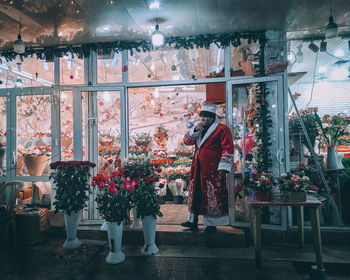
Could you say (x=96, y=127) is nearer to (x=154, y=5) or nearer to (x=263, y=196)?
(x=154, y=5)

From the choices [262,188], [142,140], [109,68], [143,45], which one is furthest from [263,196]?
[142,140]

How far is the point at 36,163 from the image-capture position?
14.7 ft

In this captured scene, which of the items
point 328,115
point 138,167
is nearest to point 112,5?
point 138,167

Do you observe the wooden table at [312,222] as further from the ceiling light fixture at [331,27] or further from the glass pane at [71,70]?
the glass pane at [71,70]

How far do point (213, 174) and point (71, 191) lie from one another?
2017mm

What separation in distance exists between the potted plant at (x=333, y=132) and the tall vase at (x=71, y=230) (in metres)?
3.94

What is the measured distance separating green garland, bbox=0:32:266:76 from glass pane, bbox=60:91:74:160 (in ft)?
2.52

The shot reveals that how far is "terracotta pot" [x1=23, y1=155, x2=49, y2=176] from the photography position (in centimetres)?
447

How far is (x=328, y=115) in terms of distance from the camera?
13.5 feet

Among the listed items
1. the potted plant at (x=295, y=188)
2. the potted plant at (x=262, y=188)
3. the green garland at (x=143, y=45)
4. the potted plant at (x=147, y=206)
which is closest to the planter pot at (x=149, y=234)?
the potted plant at (x=147, y=206)

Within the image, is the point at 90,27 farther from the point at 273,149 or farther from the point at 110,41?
the point at 273,149

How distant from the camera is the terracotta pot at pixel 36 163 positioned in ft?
14.7

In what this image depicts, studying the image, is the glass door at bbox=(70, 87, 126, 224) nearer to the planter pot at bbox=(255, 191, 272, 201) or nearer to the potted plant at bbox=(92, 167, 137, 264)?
the potted plant at bbox=(92, 167, 137, 264)

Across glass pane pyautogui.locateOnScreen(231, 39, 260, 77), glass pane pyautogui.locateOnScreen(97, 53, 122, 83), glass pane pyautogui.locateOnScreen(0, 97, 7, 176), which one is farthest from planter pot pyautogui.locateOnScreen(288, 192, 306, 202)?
glass pane pyautogui.locateOnScreen(0, 97, 7, 176)
